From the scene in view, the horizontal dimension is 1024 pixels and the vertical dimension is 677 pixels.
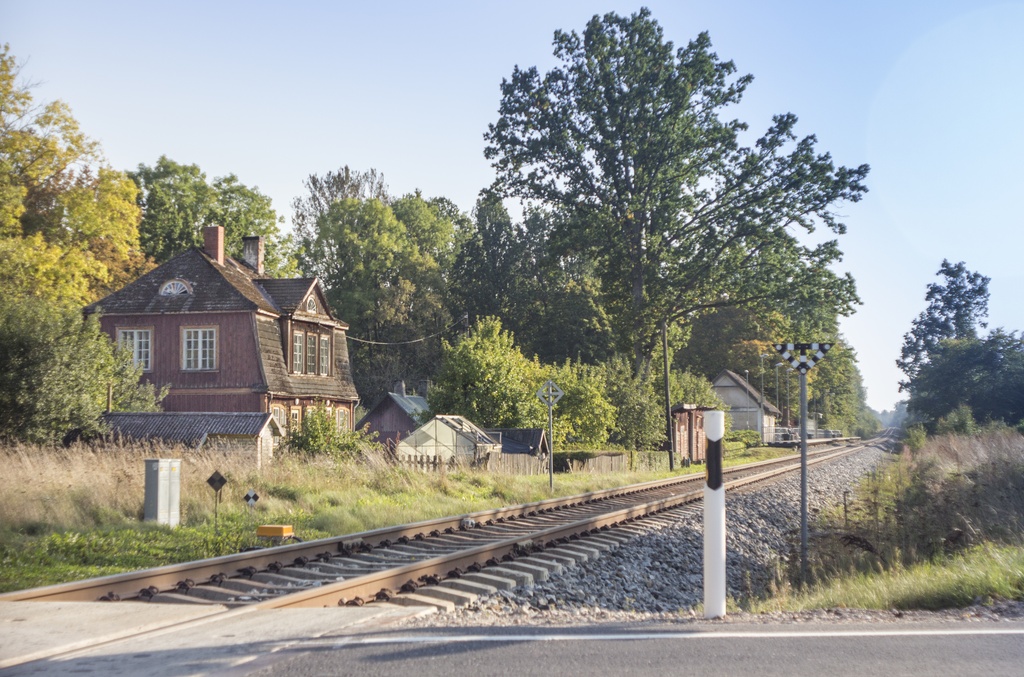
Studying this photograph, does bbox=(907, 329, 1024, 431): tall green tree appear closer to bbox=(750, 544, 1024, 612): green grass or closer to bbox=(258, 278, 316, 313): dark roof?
bbox=(258, 278, 316, 313): dark roof

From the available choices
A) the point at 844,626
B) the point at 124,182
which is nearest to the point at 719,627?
the point at 844,626

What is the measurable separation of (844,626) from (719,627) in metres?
0.90

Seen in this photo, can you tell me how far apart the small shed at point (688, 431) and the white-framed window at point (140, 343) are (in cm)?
2497

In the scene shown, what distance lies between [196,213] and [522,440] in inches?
1337

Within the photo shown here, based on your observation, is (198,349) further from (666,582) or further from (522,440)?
(666,582)

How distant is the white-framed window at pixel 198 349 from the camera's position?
118 feet

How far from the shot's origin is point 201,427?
27375 mm

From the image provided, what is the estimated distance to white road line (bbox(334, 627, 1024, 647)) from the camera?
618cm

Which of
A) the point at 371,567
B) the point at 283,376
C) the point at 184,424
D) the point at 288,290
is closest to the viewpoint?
the point at 371,567

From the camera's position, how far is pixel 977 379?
6359 cm

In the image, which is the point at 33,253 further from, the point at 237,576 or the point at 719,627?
the point at 719,627

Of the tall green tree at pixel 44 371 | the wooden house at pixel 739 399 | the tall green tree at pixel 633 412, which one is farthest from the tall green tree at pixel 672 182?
the wooden house at pixel 739 399

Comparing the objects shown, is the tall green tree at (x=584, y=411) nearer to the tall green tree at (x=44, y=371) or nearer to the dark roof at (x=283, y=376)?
the dark roof at (x=283, y=376)

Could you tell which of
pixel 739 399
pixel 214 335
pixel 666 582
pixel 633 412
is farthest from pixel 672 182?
Result: pixel 739 399
